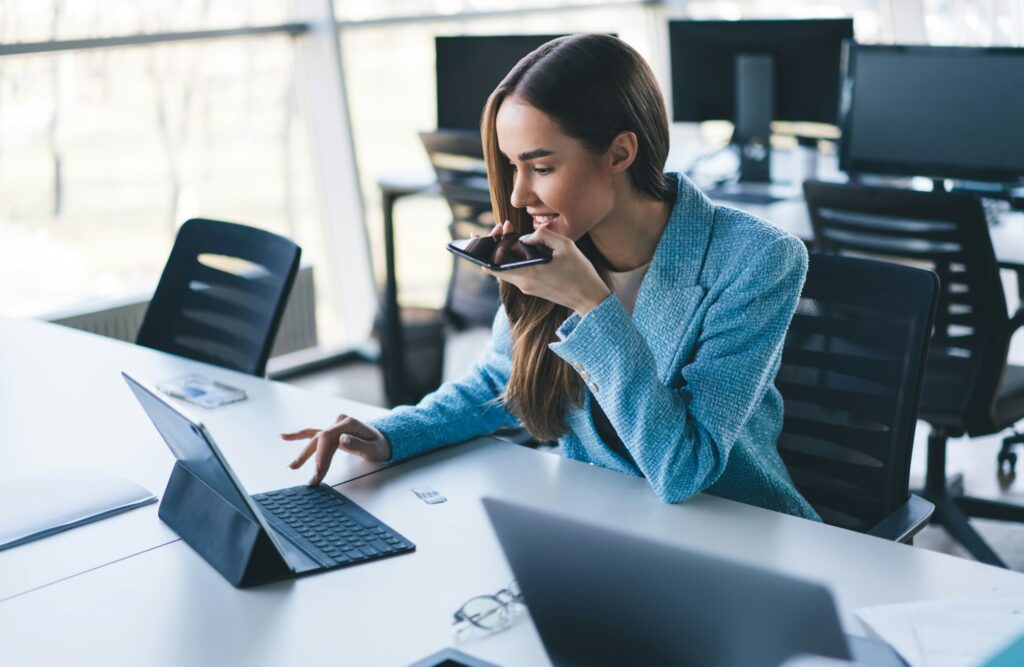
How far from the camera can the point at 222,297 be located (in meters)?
2.14

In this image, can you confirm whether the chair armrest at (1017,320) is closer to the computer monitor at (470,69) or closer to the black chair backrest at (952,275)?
the black chair backrest at (952,275)

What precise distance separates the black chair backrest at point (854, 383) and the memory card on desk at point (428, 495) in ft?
1.90

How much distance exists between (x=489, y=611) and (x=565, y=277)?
42 cm

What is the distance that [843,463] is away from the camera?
165 centimetres

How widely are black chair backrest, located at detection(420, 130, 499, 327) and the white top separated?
1.57m

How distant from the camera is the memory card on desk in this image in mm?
1435

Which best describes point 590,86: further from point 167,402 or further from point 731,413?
point 167,402

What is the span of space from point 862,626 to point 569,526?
36 centimetres

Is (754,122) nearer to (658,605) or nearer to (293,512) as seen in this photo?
(293,512)

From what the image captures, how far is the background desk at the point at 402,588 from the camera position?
1097 mm

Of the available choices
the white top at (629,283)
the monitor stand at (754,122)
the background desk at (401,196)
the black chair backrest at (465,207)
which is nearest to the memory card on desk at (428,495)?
the white top at (629,283)

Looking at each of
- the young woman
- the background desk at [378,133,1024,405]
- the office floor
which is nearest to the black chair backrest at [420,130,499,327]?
the background desk at [378,133,1024,405]

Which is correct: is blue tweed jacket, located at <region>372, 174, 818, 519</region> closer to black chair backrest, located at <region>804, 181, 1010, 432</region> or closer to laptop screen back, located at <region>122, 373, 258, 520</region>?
laptop screen back, located at <region>122, 373, 258, 520</region>

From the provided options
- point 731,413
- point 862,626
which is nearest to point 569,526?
point 731,413
